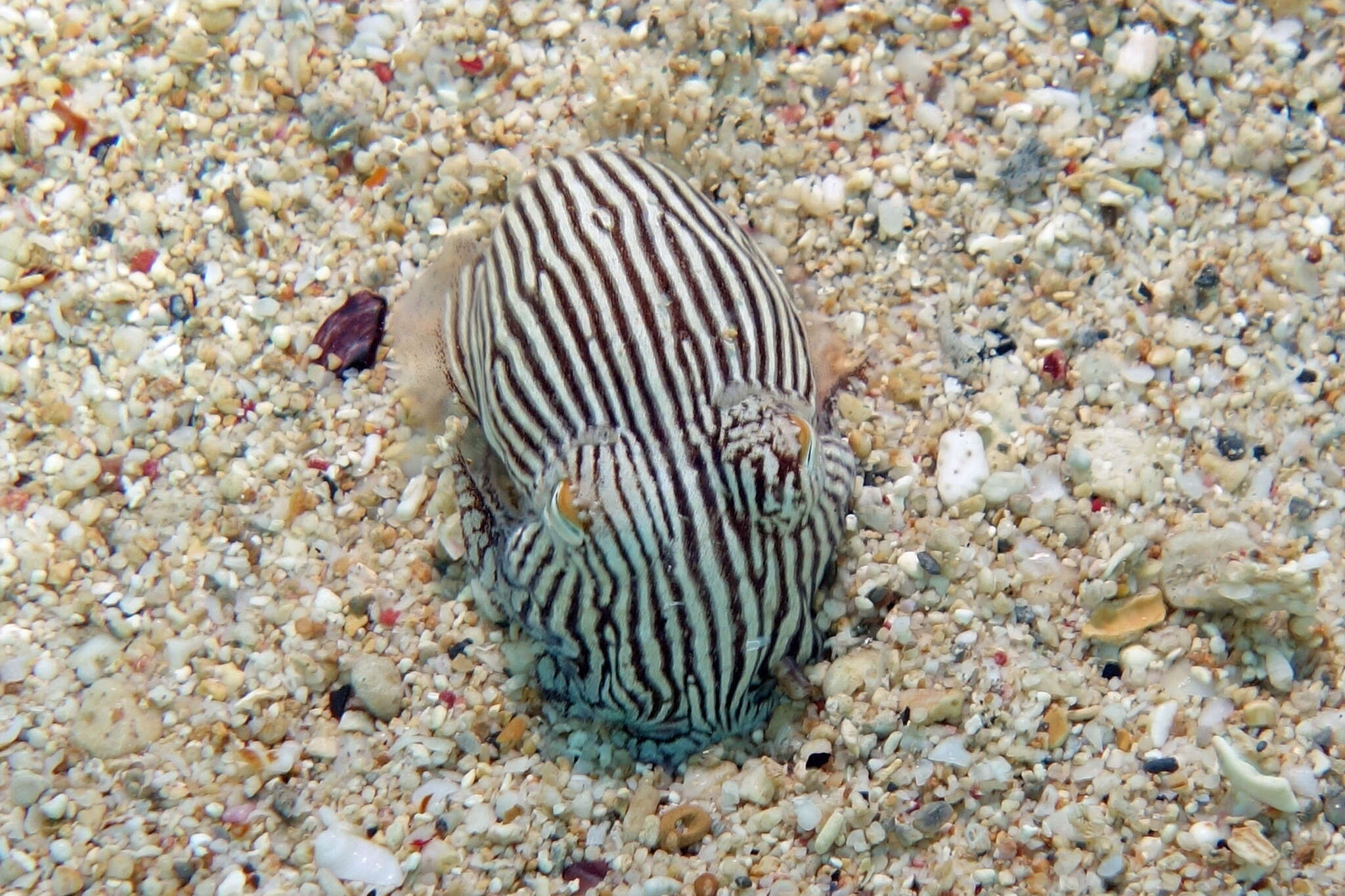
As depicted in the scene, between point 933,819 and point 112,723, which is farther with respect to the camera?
point 112,723

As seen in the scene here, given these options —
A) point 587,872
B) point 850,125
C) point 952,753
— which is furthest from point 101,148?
point 952,753

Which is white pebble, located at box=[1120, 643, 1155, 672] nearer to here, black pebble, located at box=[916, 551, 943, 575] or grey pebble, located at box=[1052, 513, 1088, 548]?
grey pebble, located at box=[1052, 513, 1088, 548]

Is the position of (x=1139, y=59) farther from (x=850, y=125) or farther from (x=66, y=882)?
(x=66, y=882)

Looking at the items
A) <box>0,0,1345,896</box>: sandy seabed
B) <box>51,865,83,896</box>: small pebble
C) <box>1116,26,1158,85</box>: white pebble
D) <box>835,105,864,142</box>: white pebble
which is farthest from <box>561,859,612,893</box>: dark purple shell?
<box>1116,26,1158,85</box>: white pebble

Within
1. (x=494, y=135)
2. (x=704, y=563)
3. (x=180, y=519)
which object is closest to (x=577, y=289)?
(x=704, y=563)

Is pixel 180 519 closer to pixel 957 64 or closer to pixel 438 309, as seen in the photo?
pixel 438 309

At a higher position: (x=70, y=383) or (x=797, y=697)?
(x=70, y=383)
